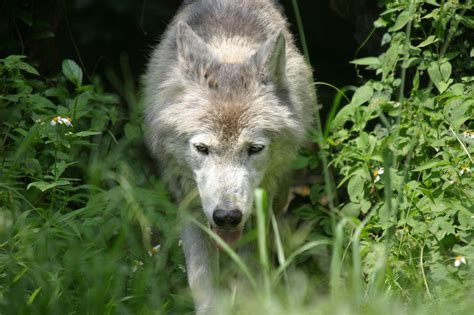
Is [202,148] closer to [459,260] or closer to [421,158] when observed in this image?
[421,158]

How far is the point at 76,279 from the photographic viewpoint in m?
3.90

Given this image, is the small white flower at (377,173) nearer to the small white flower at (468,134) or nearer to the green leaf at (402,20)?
the small white flower at (468,134)

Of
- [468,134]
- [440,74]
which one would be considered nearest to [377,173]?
[468,134]

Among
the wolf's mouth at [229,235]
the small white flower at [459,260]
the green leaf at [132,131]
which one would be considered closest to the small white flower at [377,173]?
the small white flower at [459,260]

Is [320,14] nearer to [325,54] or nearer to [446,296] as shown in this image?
[325,54]

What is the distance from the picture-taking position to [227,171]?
4.61m

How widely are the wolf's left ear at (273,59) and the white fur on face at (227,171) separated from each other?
1.37 feet

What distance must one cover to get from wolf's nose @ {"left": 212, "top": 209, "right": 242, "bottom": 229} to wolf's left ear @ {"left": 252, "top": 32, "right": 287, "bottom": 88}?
95cm

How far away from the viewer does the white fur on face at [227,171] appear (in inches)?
177

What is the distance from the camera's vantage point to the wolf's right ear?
500 centimetres

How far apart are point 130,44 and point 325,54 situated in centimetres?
189

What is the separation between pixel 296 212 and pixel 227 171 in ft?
4.69

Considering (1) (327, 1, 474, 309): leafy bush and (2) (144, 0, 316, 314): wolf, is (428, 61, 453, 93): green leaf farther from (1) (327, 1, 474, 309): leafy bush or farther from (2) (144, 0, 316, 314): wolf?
(2) (144, 0, 316, 314): wolf

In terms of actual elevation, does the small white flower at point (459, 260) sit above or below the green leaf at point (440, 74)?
below
